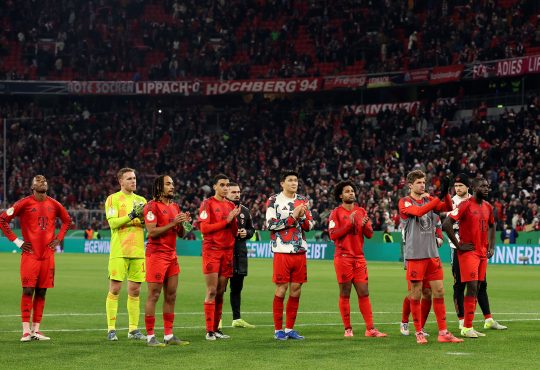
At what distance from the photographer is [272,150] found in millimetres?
57438

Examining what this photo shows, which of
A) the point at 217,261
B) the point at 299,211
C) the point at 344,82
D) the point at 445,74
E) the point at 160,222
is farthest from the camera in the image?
the point at 344,82

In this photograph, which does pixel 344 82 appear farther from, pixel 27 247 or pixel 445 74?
pixel 27 247

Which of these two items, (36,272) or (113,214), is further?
(36,272)

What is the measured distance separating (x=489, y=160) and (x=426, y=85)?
12.3m

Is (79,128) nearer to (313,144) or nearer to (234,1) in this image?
(234,1)

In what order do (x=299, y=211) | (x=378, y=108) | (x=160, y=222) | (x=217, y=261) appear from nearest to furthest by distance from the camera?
1. (x=160, y=222)
2. (x=299, y=211)
3. (x=217, y=261)
4. (x=378, y=108)

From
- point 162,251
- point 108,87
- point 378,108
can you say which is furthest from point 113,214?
point 108,87

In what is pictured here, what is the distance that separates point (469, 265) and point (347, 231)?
1.76 metres

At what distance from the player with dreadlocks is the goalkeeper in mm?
691

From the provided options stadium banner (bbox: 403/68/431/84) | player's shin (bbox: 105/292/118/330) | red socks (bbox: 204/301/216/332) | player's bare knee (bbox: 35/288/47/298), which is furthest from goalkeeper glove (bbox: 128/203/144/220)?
stadium banner (bbox: 403/68/431/84)

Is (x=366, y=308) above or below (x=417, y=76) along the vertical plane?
below

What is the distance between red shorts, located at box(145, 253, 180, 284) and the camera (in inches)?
555

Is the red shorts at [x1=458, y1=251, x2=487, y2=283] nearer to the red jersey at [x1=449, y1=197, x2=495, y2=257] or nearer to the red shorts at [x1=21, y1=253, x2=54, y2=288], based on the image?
the red jersey at [x1=449, y1=197, x2=495, y2=257]

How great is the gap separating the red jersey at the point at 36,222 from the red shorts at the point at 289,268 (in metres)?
3.10
